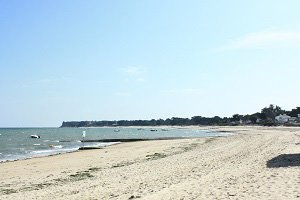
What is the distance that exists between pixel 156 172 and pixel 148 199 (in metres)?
7.54

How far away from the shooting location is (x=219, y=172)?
56.6ft

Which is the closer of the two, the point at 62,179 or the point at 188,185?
the point at 188,185

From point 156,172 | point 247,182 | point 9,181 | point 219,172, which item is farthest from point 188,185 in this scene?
point 9,181

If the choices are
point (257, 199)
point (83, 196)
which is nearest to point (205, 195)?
point (257, 199)

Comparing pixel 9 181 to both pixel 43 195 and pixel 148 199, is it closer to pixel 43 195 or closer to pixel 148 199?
pixel 43 195

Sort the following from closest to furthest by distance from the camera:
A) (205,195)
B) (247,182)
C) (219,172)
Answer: (205,195) < (247,182) < (219,172)

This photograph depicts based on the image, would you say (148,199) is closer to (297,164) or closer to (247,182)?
(247,182)

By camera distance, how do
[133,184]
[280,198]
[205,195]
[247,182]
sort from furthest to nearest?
[133,184], [247,182], [205,195], [280,198]

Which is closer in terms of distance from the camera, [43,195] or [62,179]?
[43,195]

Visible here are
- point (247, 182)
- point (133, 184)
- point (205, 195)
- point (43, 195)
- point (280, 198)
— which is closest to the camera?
point (280, 198)

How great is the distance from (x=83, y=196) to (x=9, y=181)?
25.7 ft

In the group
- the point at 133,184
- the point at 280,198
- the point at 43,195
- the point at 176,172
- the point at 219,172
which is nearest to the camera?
the point at 280,198

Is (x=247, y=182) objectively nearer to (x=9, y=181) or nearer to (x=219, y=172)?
(x=219, y=172)

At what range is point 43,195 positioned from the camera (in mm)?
14727
